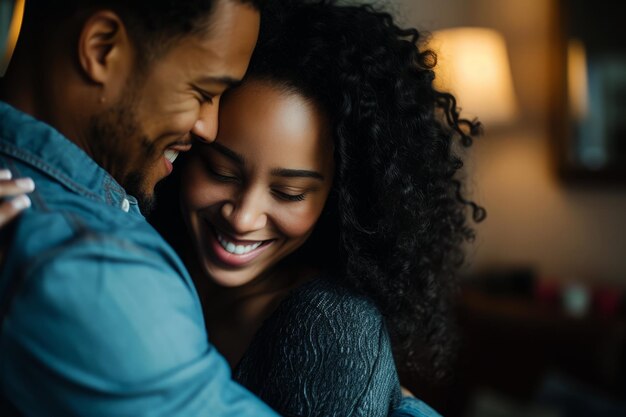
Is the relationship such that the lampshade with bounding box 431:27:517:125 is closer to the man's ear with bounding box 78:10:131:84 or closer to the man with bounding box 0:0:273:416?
the man with bounding box 0:0:273:416

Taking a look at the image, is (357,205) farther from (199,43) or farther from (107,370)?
(107,370)

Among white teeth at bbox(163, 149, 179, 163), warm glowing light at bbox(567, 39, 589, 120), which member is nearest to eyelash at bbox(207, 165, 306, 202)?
white teeth at bbox(163, 149, 179, 163)

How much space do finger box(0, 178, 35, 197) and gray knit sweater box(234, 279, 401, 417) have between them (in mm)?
409

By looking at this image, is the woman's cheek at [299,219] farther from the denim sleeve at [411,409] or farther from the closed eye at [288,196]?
the denim sleeve at [411,409]

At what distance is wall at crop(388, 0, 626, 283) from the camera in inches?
118

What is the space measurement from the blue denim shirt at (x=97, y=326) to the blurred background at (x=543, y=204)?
6.25 feet

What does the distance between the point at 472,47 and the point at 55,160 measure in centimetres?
235

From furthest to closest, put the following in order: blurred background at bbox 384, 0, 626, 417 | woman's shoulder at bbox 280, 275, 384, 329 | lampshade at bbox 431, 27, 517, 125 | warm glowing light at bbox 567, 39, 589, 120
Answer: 1. warm glowing light at bbox 567, 39, 589, 120
2. lampshade at bbox 431, 27, 517, 125
3. blurred background at bbox 384, 0, 626, 417
4. woman's shoulder at bbox 280, 275, 384, 329

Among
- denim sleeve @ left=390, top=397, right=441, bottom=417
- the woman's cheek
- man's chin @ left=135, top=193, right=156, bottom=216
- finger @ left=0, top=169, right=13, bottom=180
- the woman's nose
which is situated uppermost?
finger @ left=0, top=169, right=13, bottom=180

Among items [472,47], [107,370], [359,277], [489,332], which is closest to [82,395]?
[107,370]

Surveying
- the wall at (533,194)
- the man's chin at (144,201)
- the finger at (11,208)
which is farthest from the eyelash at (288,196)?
the wall at (533,194)

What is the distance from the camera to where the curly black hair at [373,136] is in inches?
40.1

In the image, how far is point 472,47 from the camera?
277cm

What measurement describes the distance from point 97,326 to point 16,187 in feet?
0.58
